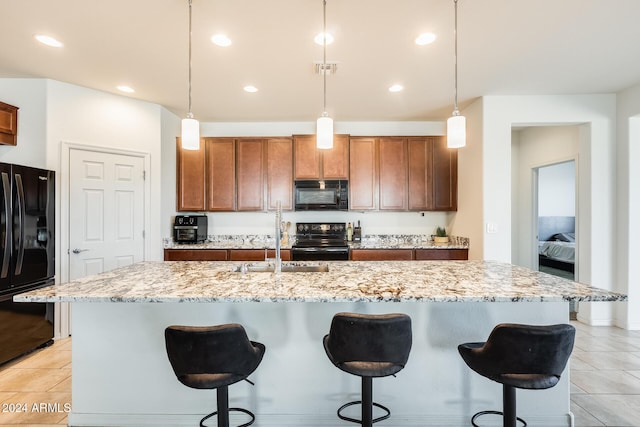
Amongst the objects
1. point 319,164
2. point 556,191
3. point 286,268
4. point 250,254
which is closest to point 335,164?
point 319,164

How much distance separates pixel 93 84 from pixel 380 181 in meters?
3.49

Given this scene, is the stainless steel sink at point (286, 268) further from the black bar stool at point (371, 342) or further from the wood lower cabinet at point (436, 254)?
the wood lower cabinet at point (436, 254)

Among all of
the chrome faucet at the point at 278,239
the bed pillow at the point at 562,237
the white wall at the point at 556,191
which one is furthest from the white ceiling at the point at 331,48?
the bed pillow at the point at 562,237

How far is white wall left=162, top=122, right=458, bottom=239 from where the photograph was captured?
15.3ft

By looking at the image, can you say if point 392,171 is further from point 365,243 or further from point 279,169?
point 279,169

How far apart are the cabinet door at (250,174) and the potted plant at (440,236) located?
246 centimetres

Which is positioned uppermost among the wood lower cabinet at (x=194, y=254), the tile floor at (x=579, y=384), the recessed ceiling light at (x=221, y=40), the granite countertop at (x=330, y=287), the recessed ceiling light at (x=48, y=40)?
the recessed ceiling light at (x=48, y=40)

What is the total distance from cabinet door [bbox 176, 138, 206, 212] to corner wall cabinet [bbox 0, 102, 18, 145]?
5.34 ft

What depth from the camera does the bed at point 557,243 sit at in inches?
227

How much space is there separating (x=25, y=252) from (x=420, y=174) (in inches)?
172

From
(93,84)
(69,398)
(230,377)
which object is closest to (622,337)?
(230,377)

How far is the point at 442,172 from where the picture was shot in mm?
4348

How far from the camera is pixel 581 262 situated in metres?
3.71

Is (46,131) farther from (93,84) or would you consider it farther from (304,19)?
(304,19)
